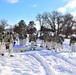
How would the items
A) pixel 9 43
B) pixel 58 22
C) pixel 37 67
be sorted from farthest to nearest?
pixel 58 22
pixel 9 43
pixel 37 67

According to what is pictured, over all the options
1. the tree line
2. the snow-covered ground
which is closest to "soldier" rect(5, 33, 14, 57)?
the snow-covered ground

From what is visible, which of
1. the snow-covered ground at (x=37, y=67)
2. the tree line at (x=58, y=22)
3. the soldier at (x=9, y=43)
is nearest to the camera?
the snow-covered ground at (x=37, y=67)

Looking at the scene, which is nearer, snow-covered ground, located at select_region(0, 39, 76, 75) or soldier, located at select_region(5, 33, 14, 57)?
snow-covered ground, located at select_region(0, 39, 76, 75)

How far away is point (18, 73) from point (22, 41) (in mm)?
17219

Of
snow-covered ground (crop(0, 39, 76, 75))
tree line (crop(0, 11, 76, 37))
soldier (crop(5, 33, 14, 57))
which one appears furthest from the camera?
tree line (crop(0, 11, 76, 37))

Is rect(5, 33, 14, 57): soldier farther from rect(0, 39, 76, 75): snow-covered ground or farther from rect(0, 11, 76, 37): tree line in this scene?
rect(0, 11, 76, 37): tree line

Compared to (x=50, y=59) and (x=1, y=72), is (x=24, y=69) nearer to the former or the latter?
(x=1, y=72)

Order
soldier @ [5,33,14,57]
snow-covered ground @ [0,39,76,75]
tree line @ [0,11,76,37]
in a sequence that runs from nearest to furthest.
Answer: snow-covered ground @ [0,39,76,75] → soldier @ [5,33,14,57] → tree line @ [0,11,76,37]

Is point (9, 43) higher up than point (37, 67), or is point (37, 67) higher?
point (9, 43)

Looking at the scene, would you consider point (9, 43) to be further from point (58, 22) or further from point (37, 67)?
point (58, 22)

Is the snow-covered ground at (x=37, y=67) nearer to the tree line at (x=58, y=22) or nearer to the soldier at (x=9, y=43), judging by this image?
the soldier at (x=9, y=43)

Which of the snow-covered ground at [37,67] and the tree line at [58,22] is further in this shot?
the tree line at [58,22]

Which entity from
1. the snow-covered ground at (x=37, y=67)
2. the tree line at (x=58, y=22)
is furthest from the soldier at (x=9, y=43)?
the tree line at (x=58, y=22)

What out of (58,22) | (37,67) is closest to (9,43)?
(37,67)
